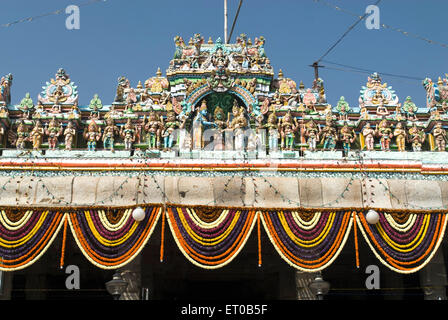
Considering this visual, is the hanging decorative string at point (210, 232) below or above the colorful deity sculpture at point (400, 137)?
below

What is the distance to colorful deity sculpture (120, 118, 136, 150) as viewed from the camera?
2216 centimetres

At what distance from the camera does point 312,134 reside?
882 inches

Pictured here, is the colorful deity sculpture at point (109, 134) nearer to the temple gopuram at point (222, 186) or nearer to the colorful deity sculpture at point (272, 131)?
the temple gopuram at point (222, 186)

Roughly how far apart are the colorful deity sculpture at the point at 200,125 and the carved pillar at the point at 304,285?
673 cm

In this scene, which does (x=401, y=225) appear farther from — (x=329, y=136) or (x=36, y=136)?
(x=36, y=136)

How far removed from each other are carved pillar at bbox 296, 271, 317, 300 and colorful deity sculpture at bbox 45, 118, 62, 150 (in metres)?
11.2

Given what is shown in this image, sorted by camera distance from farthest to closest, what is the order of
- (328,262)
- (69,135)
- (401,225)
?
(69,135) < (401,225) < (328,262)

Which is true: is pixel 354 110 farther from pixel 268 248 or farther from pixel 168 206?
pixel 168 206

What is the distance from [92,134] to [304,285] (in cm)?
1062

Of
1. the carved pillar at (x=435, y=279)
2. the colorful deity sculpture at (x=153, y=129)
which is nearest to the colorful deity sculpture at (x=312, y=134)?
the colorful deity sculpture at (x=153, y=129)

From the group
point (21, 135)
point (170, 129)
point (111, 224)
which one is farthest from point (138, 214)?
point (21, 135)

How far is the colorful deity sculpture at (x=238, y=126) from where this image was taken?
70.7 feet

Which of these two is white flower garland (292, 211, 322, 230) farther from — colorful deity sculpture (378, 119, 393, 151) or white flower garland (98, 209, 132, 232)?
colorful deity sculpture (378, 119, 393, 151)

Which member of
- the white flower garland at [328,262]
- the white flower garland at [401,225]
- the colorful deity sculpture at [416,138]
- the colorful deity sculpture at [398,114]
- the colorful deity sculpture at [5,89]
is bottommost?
the white flower garland at [328,262]
